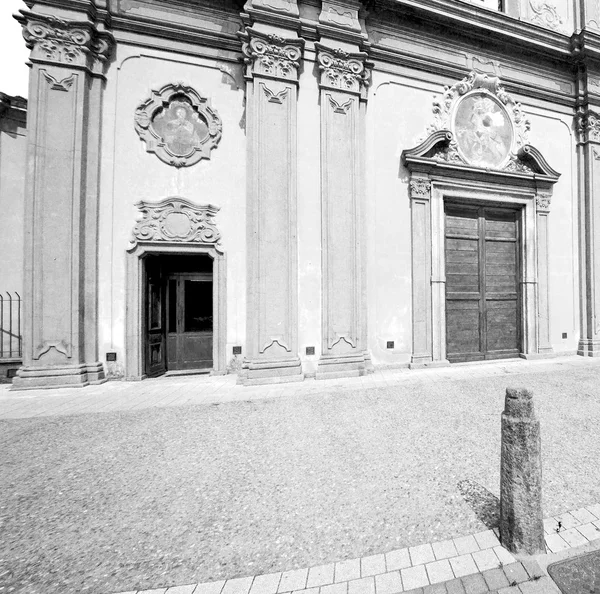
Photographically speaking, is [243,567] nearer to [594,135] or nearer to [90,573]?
[90,573]

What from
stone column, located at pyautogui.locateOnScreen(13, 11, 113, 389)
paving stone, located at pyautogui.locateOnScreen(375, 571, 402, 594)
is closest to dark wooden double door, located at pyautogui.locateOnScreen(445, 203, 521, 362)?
paving stone, located at pyautogui.locateOnScreen(375, 571, 402, 594)

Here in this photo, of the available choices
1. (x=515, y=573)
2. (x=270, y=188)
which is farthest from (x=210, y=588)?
(x=270, y=188)

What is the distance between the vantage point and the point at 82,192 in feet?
21.0

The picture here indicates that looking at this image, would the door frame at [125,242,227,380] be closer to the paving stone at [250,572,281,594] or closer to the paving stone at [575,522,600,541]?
the paving stone at [250,572,281,594]

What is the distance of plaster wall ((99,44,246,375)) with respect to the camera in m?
6.68

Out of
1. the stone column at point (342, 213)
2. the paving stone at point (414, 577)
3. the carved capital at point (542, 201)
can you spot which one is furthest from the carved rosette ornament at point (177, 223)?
the carved capital at point (542, 201)

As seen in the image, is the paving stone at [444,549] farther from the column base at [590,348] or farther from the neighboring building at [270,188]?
the column base at [590,348]

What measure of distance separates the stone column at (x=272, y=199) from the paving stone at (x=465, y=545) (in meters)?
4.64

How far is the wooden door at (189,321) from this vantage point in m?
7.71

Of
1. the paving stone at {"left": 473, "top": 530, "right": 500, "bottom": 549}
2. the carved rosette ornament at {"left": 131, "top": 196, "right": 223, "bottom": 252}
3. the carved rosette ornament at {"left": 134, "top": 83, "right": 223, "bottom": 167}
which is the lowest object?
the paving stone at {"left": 473, "top": 530, "right": 500, "bottom": 549}

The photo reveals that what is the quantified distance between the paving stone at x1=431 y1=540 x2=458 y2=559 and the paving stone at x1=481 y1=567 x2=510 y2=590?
0.19m

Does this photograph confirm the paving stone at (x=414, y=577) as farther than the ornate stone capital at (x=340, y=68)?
No

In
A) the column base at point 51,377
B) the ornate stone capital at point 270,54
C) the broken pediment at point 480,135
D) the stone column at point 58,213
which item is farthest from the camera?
the broken pediment at point 480,135

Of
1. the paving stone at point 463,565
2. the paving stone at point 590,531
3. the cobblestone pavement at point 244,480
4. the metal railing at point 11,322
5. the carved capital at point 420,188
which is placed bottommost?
the cobblestone pavement at point 244,480
